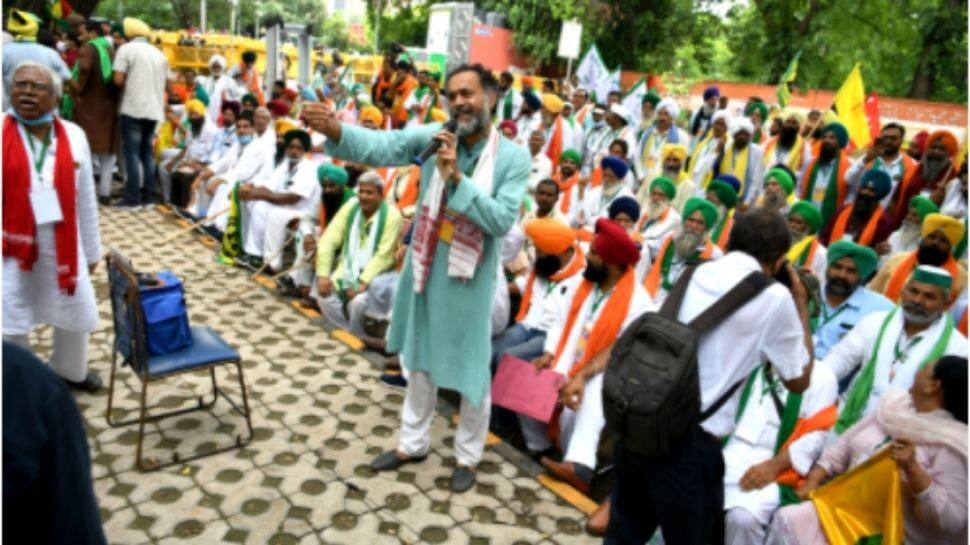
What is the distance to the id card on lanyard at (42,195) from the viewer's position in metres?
3.74

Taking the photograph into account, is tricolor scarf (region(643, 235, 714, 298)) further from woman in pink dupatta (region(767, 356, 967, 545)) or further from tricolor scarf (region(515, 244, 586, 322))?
woman in pink dupatta (region(767, 356, 967, 545))

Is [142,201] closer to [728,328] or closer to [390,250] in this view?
[390,250]

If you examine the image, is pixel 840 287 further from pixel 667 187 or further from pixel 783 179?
pixel 783 179

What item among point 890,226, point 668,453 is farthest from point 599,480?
point 890,226

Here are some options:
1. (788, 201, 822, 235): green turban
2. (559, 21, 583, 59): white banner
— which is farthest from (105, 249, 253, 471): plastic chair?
(559, 21, 583, 59): white banner

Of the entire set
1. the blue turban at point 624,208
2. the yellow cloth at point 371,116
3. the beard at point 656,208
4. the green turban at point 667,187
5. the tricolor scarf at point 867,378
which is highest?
the yellow cloth at point 371,116

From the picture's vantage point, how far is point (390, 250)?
19.3 ft

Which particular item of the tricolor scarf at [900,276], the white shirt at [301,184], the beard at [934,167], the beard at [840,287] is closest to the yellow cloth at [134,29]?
the white shirt at [301,184]

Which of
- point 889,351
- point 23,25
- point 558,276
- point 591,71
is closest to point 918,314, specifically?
point 889,351

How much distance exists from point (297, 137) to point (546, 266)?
3.50m

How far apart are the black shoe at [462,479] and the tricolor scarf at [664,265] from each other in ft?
8.06

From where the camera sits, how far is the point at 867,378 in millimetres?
3783

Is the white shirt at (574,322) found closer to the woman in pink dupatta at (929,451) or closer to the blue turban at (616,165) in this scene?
the woman in pink dupatta at (929,451)

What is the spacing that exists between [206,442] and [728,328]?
2857mm
